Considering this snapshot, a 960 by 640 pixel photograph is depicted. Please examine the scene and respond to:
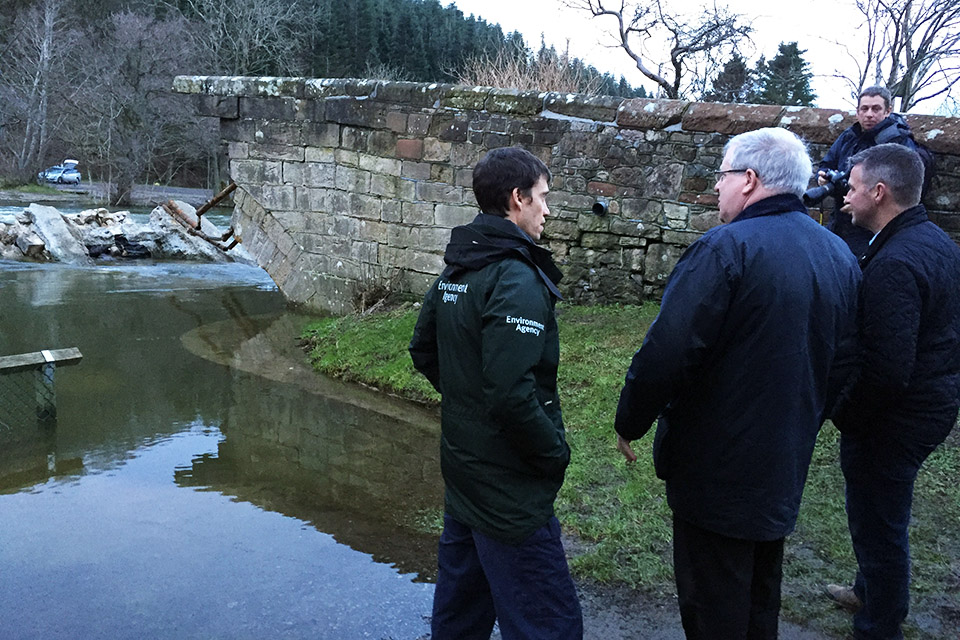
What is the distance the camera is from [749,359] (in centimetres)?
221

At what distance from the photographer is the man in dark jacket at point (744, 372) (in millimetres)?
2189

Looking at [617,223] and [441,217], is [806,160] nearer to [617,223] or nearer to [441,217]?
[617,223]

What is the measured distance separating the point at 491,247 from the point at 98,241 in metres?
13.7

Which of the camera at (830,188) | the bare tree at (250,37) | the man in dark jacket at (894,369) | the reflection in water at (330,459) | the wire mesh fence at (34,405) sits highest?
the bare tree at (250,37)

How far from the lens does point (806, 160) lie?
2.32m

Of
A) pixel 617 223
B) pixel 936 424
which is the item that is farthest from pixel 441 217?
pixel 936 424

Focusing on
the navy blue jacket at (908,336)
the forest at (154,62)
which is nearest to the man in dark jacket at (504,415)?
the navy blue jacket at (908,336)

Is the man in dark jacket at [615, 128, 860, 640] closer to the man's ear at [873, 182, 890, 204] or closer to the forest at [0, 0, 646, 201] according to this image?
the man's ear at [873, 182, 890, 204]

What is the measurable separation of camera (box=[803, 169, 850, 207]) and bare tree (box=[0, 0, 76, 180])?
127 ft

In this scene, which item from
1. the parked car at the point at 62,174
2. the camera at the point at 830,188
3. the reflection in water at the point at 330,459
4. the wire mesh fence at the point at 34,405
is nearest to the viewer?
the reflection in water at the point at 330,459

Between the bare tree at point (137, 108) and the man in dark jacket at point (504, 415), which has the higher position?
the bare tree at point (137, 108)

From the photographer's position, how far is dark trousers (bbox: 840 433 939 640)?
108 inches

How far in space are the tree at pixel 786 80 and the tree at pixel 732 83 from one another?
1.75 m

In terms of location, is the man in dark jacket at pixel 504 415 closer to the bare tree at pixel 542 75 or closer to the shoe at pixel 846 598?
the shoe at pixel 846 598
